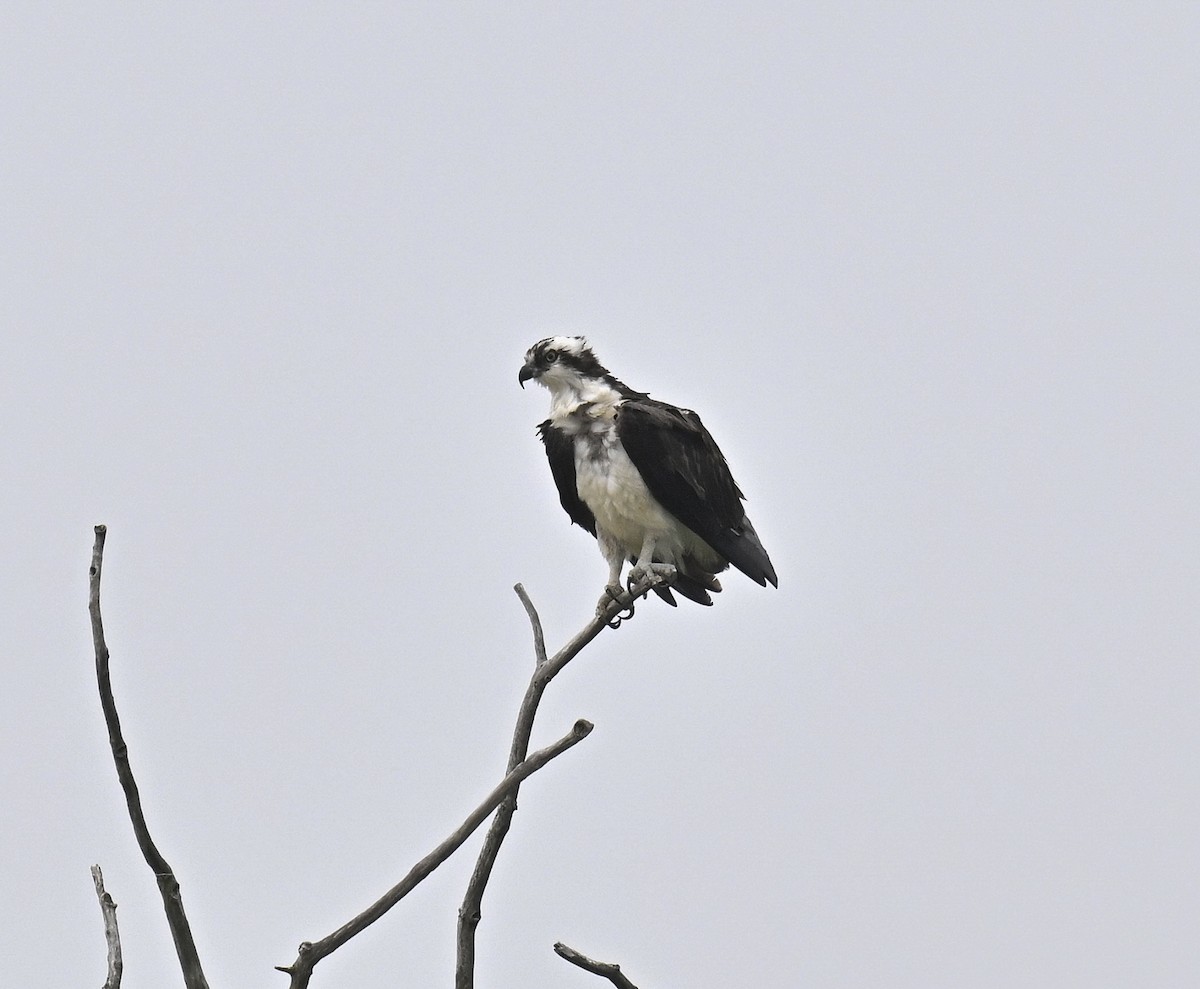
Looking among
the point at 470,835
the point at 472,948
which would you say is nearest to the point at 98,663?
the point at 470,835

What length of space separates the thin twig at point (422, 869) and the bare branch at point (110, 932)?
697mm

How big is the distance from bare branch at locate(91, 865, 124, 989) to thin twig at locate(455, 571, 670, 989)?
1462mm

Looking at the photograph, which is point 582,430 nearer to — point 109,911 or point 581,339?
point 581,339

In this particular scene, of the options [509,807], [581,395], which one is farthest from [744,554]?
[509,807]

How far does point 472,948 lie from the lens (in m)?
6.71

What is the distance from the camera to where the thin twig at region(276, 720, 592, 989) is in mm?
5676

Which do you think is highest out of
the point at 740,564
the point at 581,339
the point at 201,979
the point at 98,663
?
the point at 581,339

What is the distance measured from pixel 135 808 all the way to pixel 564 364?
476cm

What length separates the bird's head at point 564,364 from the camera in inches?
391

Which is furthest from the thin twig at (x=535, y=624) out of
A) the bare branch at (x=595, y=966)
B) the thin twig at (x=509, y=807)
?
the bare branch at (x=595, y=966)

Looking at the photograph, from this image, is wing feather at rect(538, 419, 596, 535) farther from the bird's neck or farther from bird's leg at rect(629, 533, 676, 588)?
bird's leg at rect(629, 533, 676, 588)

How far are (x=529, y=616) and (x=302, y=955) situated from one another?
92.4 inches

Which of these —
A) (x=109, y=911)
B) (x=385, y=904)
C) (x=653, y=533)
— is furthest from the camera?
(x=653, y=533)

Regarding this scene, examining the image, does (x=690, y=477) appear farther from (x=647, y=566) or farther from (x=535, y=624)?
(x=535, y=624)
